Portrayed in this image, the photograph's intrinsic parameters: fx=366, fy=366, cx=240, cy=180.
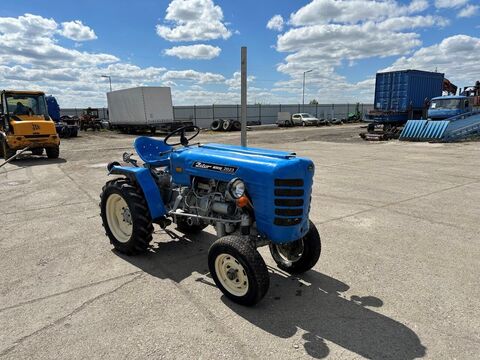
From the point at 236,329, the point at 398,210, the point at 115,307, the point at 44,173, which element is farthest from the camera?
the point at 44,173

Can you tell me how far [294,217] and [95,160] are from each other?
11489mm

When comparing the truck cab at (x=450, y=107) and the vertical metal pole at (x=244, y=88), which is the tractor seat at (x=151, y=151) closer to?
the vertical metal pole at (x=244, y=88)

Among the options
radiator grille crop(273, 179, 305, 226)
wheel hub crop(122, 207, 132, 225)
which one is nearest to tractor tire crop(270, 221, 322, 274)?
radiator grille crop(273, 179, 305, 226)

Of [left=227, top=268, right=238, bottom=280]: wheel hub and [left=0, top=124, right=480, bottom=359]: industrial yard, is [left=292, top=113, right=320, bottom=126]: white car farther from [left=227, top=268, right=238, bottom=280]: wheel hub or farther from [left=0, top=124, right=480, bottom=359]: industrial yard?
[left=227, top=268, right=238, bottom=280]: wheel hub

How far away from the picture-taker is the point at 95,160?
13133 millimetres

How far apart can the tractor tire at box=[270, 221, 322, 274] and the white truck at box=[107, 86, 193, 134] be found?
2160 centimetres

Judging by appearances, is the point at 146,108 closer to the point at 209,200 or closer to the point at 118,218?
the point at 118,218

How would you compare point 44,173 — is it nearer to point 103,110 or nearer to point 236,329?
point 236,329

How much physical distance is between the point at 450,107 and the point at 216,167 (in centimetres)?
2011

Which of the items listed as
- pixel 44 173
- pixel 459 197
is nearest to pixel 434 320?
pixel 459 197

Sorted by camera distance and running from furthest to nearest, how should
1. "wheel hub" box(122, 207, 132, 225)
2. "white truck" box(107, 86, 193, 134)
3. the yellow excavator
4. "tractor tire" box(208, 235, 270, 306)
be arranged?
"white truck" box(107, 86, 193, 134) < the yellow excavator < "wheel hub" box(122, 207, 132, 225) < "tractor tire" box(208, 235, 270, 306)

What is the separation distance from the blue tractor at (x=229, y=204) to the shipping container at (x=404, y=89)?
904 inches

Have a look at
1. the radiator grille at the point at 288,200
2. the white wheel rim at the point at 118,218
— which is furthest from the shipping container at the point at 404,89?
the radiator grille at the point at 288,200

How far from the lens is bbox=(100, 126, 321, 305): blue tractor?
3.12 m
